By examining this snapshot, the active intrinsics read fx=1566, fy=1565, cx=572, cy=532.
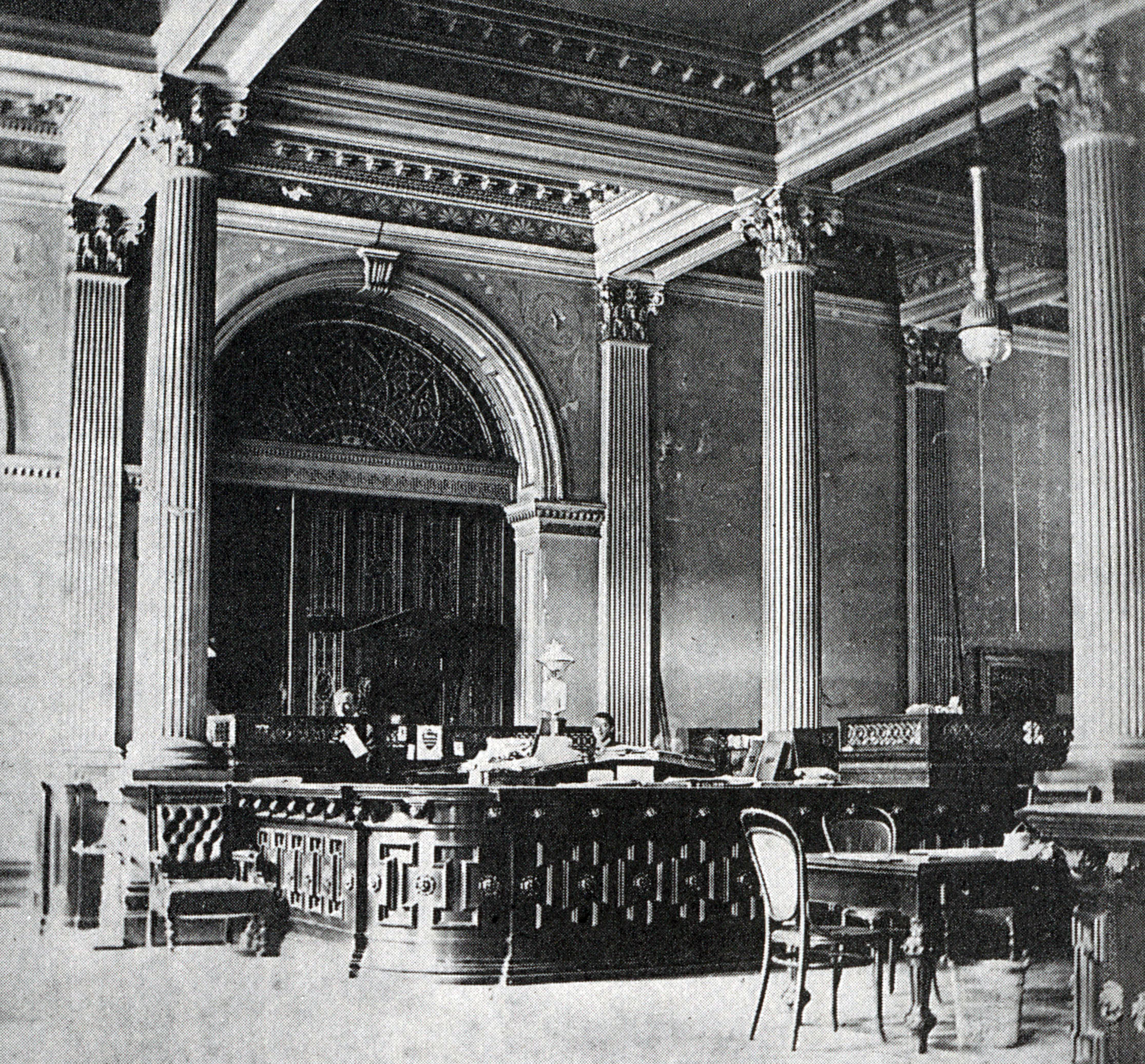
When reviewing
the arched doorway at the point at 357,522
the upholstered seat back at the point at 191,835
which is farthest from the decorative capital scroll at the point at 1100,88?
the upholstered seat back at the point at 191,835

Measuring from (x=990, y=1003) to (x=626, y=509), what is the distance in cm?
882

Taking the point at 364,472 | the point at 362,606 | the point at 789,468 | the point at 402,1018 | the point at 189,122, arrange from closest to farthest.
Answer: the point at 402,1018 → the point at 189,122 → the point at 789,468 → the point at 362,606 → the point at 364,472

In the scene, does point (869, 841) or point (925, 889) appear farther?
point (869, 841)

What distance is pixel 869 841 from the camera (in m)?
8.66

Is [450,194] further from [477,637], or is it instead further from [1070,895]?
[1070,895]

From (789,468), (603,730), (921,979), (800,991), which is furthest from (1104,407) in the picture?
(603,730)

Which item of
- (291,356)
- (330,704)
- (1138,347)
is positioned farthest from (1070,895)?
(291,356)

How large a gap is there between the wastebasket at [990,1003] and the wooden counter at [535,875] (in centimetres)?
252

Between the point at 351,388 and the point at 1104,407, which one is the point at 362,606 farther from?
the point at 1104,407

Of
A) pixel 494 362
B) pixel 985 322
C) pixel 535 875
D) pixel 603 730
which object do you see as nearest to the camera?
pixel 985 322

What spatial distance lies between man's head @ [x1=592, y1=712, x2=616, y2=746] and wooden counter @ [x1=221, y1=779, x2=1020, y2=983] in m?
2.98

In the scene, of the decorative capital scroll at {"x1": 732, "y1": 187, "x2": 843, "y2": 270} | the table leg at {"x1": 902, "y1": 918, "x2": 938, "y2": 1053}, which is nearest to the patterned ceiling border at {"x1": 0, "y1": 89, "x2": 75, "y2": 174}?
the decorative capital scroll at {"x1": 732, "y1": 187, "x2": 843, "y2": 270}

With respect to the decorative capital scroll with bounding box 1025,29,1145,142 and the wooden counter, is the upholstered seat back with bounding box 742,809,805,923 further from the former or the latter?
the decorative capital scroll with bounding box 1025,29,1145,142

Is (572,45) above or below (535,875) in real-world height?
above
